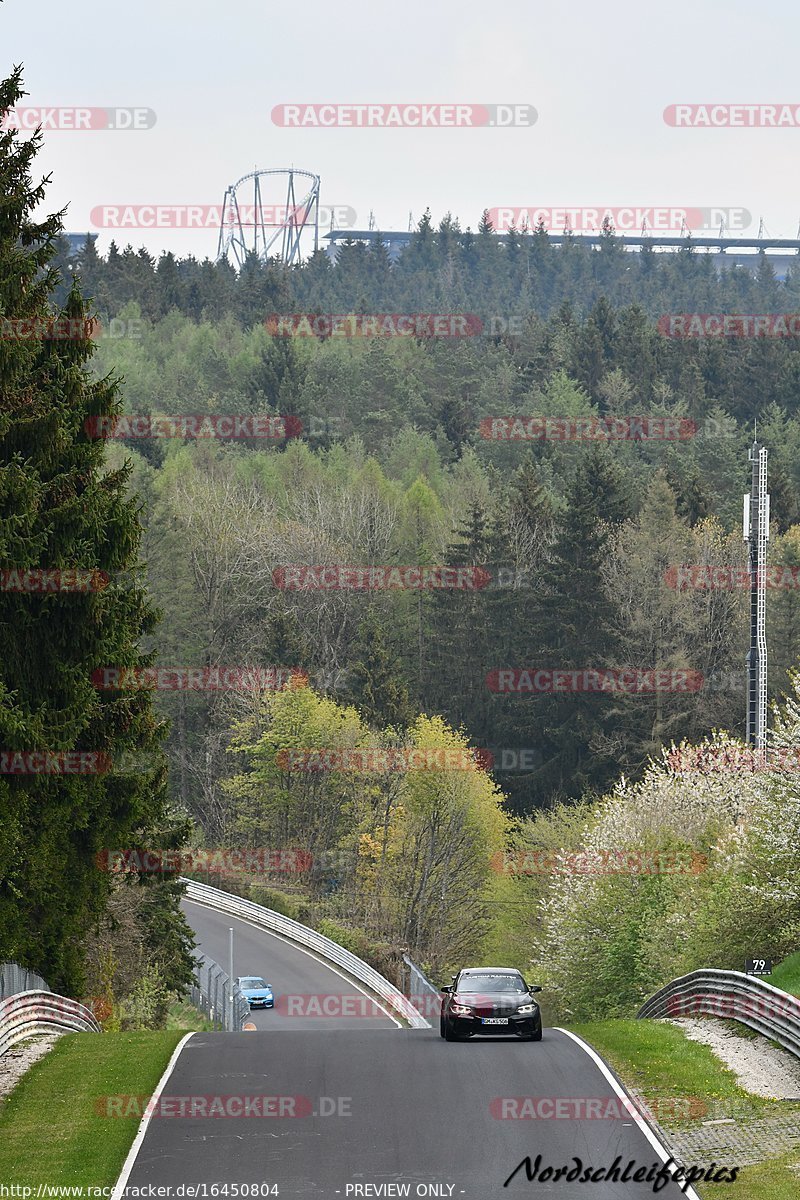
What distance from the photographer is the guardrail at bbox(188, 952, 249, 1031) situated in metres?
47.2

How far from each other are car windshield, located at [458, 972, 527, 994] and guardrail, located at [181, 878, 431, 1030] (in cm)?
2263

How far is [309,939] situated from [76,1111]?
152 ft

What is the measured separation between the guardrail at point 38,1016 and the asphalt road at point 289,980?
2015 cm

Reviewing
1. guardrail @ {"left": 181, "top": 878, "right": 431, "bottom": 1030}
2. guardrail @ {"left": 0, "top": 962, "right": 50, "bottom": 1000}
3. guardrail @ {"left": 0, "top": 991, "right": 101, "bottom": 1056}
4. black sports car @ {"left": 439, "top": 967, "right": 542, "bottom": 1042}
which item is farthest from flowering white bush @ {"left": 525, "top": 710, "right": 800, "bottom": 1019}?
guardrail @ {"left": 0, "top": 962, "right": 50, "bottom": 1000}

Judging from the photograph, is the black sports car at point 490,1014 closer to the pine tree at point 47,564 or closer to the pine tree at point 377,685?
the pine tree at point 47,564

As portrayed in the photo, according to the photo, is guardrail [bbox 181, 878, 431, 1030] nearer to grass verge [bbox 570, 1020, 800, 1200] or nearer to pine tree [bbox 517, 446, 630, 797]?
pine tree [bbox 517, 446, 630, 797]

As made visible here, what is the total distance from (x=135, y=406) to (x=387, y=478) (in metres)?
18.5

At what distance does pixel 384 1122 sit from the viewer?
1866 cm

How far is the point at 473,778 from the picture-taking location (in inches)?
2992

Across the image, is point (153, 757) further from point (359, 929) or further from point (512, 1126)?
point (359, 929)

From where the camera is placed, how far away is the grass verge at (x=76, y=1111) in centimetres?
1698

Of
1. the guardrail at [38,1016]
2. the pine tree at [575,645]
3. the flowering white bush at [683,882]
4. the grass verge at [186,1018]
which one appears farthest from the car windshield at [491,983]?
the pine tree at [575,645]

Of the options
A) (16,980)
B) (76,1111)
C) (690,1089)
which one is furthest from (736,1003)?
(16,980)

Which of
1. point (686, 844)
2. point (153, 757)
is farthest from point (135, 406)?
point (153, 757)
